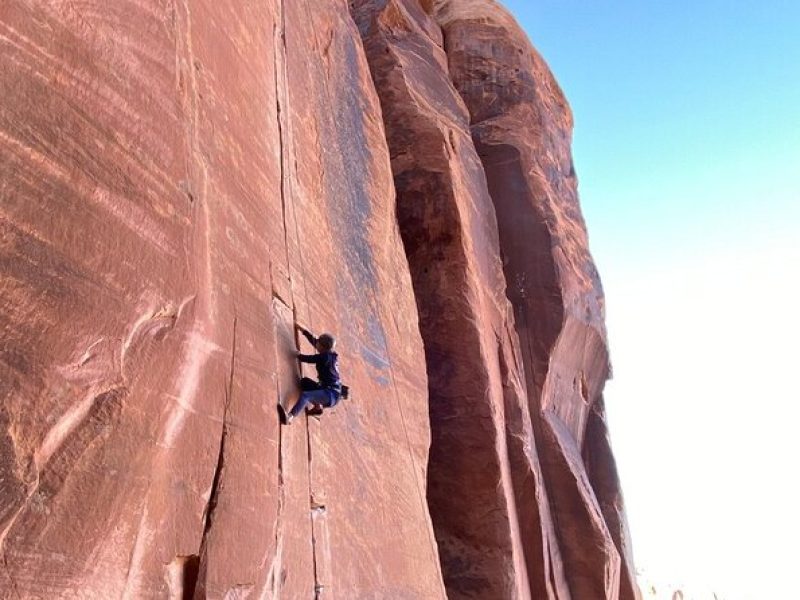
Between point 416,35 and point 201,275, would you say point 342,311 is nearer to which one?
point 201,275

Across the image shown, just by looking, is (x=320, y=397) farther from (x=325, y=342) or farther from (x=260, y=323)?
(x=260, y=323)

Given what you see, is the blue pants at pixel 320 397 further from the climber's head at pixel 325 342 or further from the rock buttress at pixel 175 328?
the climber's head at pixel 325 342

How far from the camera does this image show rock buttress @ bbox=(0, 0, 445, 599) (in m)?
3.90

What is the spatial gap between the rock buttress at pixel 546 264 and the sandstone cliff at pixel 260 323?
0.29 ft

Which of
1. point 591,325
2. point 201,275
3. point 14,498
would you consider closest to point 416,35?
point 591,325

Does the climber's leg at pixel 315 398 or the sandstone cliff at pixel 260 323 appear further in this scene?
the climber's leg at pixel 315 398

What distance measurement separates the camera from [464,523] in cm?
1093

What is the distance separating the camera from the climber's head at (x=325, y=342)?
259 inches

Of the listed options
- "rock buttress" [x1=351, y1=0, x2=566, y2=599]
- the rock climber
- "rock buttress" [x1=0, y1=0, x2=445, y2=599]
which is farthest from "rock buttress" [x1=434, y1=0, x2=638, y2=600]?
the rock climber

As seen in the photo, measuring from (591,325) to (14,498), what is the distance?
1392 cm

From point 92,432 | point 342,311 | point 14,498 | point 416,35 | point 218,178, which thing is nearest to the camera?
point 14,498

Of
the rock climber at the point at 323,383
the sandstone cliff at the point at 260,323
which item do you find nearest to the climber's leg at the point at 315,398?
the rock climber at the point at 323,383

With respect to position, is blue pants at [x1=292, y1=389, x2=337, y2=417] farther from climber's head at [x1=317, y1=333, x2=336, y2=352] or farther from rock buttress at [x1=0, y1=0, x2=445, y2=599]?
climber's head at [x1=317, y1=333, x2=336, y2=352]

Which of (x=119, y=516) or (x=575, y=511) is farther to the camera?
(x=575, y=511)
